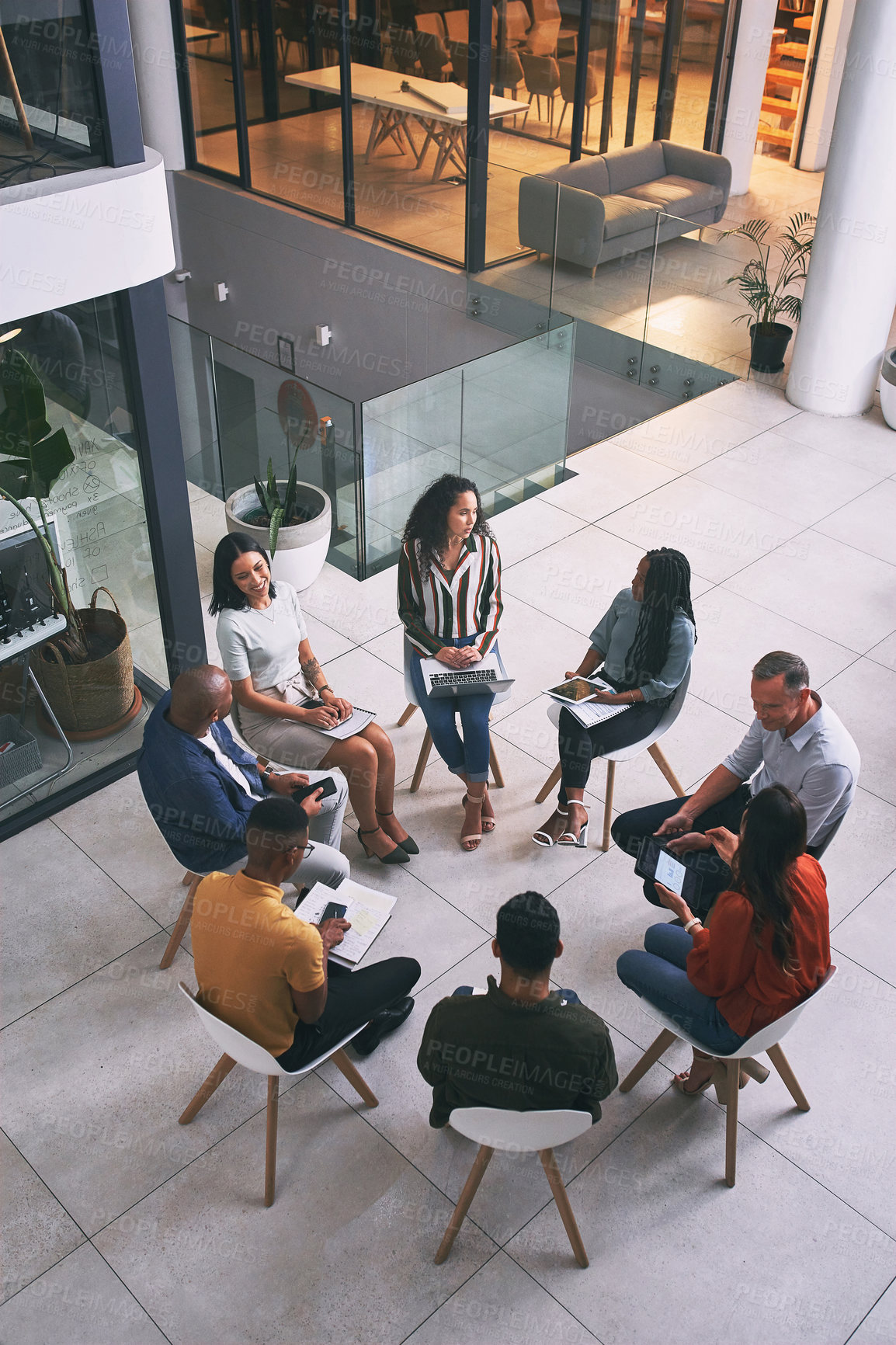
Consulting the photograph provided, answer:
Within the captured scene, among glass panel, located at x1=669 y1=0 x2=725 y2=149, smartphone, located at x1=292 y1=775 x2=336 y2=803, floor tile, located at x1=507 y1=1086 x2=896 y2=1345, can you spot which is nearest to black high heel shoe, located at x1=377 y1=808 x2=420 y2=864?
smartphone, located at x1=292 y1=775 x2=336 y2=803

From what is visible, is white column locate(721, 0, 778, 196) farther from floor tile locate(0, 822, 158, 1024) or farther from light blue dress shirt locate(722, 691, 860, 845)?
floor tile locate(0, 822, 158, 1024)

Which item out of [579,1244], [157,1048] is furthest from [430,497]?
[579,1244]

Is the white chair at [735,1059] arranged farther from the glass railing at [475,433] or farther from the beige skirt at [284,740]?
the glass railing at [475,433]

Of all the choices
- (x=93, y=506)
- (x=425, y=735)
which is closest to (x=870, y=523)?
(x=425, y=735)

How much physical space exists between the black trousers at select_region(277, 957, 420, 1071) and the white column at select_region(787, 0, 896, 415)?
5.84m

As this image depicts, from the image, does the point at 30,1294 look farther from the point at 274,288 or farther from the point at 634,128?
the point at 634,128

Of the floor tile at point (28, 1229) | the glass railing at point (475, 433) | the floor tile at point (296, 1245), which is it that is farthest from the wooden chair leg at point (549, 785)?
the floor tile at point (28, 1229)

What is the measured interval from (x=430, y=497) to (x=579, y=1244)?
261 cm

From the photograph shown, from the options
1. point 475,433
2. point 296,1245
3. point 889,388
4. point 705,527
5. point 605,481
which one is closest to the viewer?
point 296,1245

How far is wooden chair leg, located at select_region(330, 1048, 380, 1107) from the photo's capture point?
3.19m

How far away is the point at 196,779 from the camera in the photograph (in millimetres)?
3344

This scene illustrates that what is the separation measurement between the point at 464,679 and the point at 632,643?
2.16 ft

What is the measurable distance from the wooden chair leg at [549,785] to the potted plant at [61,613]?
1828 mm

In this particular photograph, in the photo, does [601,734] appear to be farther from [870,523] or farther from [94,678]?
[870,523]
